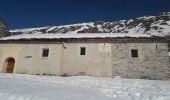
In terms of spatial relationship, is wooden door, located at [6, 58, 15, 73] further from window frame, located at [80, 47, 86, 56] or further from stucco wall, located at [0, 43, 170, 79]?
window frame, located at [80, 47, 86, 56]

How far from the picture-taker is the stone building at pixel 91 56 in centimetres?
1580

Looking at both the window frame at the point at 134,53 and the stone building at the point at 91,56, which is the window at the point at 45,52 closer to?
the stone building at the point at 91,56

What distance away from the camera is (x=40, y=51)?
59.1 ft

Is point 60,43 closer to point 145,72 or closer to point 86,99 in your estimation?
point 145,72

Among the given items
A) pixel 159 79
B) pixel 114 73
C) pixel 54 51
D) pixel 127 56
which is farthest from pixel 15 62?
pixel 159 79

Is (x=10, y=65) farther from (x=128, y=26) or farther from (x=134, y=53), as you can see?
(x=128, y=26)

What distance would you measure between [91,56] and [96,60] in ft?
2.09

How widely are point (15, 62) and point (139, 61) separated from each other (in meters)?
12.0

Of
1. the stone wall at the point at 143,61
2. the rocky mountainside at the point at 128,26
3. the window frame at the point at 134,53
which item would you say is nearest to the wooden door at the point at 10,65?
the stone wall at the point at 143,61

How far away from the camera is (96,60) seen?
16656mm

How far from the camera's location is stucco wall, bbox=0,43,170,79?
1569 centimetres

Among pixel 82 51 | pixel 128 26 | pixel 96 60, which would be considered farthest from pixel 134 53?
pixel 128 26

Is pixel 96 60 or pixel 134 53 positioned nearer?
pixel 134 53

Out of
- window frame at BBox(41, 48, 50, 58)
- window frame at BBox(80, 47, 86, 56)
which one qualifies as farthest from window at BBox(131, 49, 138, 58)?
window frame at BBox(41, 48, 50, 58)
